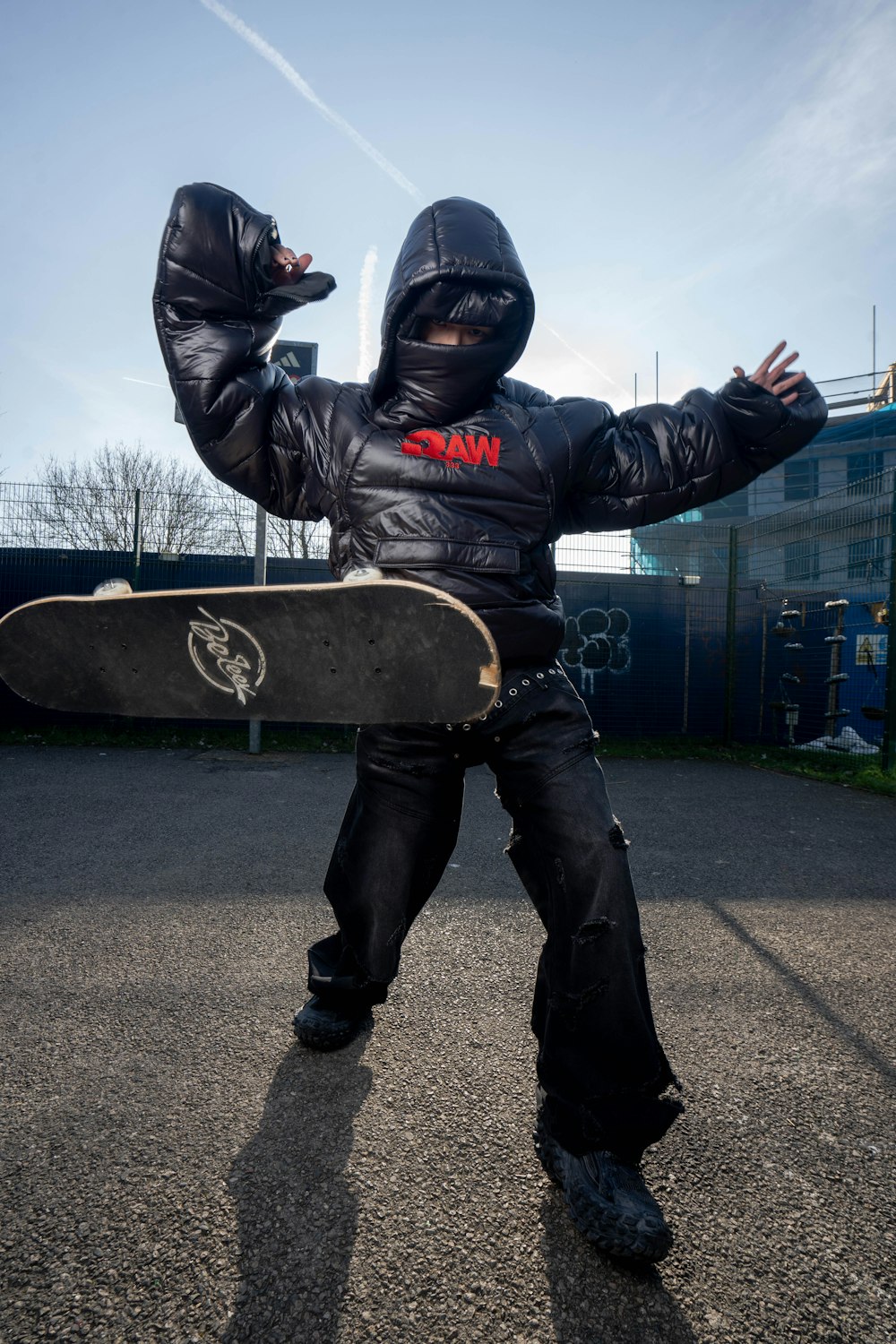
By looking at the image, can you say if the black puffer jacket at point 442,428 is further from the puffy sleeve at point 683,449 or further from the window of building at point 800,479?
the window of building at point 800,479

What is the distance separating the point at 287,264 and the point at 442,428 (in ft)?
Result: 2.10

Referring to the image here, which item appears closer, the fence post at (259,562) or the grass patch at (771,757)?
the grass patch at (771,757)

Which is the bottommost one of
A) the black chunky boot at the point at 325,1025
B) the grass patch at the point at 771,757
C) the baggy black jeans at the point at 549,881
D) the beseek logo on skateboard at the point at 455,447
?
the grass patch at the point at 771,757

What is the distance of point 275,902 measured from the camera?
124 inches

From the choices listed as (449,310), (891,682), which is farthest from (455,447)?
(891,682)

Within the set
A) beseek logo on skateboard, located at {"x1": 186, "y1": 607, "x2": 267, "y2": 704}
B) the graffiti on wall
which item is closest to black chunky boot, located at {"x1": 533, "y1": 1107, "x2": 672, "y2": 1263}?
beseek logo on skateboard, located at {"x1": 186, "y1": 607, "x2": 267, "y2": 704}

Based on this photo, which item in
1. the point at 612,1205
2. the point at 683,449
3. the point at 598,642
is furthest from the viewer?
the point at 598,642

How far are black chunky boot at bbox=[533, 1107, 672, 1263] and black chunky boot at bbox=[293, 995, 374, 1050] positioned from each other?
67cm

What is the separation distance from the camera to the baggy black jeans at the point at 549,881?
1.45 meters

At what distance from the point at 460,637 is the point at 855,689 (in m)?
8.32

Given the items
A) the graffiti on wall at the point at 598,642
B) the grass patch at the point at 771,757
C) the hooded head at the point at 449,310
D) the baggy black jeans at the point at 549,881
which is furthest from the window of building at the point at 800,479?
the baggy black jeans at the point at 549,881

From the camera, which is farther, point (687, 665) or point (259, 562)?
point (687, 665)

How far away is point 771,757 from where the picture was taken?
867 centimetres

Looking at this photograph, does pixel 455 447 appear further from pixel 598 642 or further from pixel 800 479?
pixel 800 479
